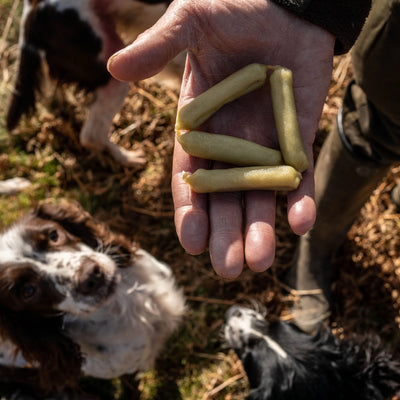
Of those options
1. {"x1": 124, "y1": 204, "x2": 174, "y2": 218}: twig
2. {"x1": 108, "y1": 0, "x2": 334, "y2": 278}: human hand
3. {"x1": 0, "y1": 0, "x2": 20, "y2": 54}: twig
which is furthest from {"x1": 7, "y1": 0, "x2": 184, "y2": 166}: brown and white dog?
{"x1": 0, "y1": 0, "x2": 20, "y2": 54}: twig

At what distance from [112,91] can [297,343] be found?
2.23 metres

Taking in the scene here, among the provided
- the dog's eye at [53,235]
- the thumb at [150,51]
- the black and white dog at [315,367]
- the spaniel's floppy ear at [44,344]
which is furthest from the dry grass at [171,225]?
the thumb at [150,51]

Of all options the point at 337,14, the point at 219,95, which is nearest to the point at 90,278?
the point at 219,95

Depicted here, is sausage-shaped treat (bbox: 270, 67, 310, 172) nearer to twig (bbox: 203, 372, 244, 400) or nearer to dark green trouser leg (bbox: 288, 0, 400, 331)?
dark green trouser leg (bbox: 288, 0, 400, 331)

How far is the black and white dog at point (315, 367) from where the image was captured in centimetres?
237

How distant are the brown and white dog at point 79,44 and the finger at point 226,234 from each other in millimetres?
1687

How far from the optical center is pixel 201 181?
179 cm

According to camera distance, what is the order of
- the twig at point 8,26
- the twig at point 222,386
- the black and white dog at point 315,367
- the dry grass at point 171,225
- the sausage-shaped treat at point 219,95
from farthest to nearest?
1. the twig at point 8,26
2. the dry grass at point 171,225
3. the twig at point 222,386
4. the black and white dog at point 315,367
5. the sausage-shaped treat at point 219,95

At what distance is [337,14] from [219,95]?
0.64 meters

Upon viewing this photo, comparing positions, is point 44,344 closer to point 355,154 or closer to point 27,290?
point 27,290

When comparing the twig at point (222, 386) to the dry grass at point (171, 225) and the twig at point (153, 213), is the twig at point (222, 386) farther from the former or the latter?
the twig at point (153, 213)

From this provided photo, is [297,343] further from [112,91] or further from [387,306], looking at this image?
[112,91]

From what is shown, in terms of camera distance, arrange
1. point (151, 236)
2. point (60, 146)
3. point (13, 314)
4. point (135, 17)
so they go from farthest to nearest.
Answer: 1. point (60, 146)
2. point (151, 236)
3. point (135, 17)
4. point (13, 314)

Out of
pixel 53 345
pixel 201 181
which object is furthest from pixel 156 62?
pixel 53 345
